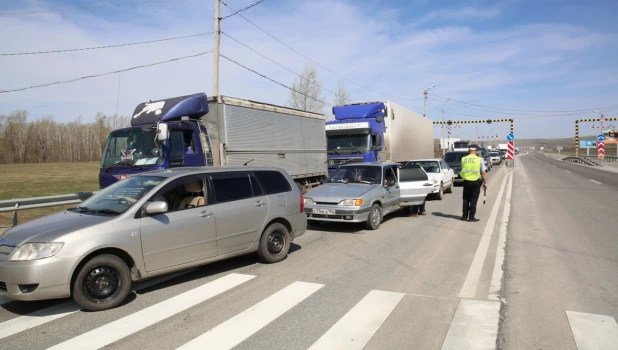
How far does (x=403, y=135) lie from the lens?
2162cm

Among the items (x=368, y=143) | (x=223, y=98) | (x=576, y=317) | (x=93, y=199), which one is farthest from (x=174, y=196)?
(x=368, y=143)

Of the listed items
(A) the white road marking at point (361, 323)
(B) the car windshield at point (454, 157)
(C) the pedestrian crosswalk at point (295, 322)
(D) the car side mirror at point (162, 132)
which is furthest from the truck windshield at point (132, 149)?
(B) the car windshield at point (454, 157)

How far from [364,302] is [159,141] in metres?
6.28

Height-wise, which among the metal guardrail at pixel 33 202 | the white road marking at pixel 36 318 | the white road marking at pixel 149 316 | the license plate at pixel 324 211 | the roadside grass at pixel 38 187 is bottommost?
the white road marking at pixel 36 318

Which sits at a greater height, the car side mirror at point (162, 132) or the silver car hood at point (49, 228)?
the car side mirror at point (162, 132)

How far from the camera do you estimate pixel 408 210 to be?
38.9ft

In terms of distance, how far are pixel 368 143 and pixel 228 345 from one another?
13.7m

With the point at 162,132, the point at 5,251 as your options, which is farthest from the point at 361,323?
the point at 162,132

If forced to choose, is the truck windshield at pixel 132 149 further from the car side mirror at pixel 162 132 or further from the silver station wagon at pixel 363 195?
the silver station wagon at pixel 363 195

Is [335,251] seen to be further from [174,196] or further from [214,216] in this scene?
[174,196]

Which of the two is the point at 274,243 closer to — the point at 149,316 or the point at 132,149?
the point at 149,316

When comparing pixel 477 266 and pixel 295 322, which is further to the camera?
pixel 477 266

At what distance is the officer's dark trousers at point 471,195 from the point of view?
405 inches

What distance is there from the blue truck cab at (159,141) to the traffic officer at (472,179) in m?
6.31
